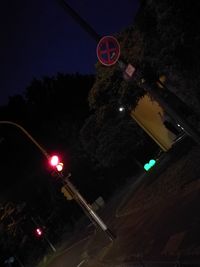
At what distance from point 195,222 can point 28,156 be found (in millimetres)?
30580

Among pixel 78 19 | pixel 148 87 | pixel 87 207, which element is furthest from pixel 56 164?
pixel 78 19

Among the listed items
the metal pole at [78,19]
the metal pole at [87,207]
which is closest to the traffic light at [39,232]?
the metal pole at [87,207]

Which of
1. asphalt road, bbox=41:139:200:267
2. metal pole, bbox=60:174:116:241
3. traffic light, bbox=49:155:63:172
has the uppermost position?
traffic light, bbox=49:155:63:172

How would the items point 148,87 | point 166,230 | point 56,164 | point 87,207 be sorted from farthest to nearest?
point 56,164 → point 87,207 → point 148,87 → point 166,230

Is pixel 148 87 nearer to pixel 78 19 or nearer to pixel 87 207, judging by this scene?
pixel 78 19

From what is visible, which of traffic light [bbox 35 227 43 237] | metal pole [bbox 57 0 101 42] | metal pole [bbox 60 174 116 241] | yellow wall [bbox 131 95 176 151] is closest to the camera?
metal pole [bbox 57 0 101 42]

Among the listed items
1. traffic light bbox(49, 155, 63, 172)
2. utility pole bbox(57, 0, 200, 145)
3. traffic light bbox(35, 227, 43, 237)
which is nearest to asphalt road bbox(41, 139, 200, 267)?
utility pole bbox(57, 0, 200, 145)

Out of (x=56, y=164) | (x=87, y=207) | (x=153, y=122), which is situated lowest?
(x=87, y=207)

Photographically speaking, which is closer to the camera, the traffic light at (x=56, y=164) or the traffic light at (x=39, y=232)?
the traffic light at (x=56, y=164)

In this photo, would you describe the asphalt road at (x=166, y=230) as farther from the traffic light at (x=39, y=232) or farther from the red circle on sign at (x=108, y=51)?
the traffic light at (x=39, y=232)

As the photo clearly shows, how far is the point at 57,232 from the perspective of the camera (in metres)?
33.6

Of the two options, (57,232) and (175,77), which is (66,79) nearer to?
(57,232)

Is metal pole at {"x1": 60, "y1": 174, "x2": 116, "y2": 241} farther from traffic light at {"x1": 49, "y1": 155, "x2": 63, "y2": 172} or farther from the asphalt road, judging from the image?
traffic light at {"x1": 49, "y1": 155, "x2": 63, "y2": 172}

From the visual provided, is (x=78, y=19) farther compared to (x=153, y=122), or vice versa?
(x=153, y=122)
